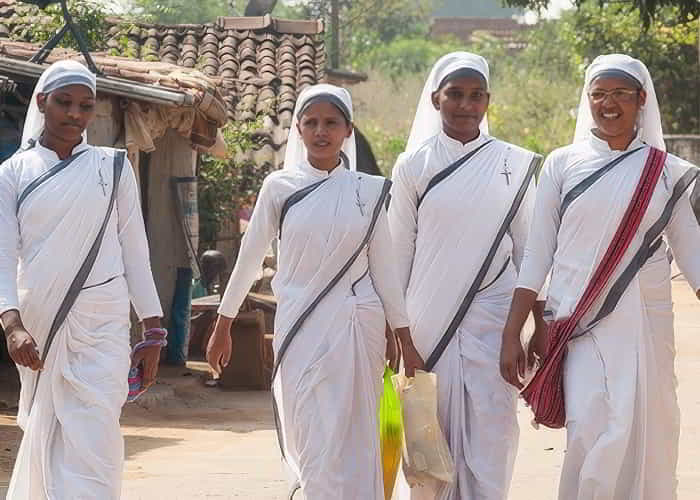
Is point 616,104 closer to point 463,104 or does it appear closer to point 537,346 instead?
point 463,104

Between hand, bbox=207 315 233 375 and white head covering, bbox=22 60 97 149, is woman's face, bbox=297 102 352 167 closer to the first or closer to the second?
hand, bbox=207 315 233 375

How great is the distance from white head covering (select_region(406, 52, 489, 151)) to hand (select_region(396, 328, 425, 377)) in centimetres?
88

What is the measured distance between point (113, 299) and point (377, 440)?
4.09ft

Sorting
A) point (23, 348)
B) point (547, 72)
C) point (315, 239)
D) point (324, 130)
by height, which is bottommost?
point (547, 72)

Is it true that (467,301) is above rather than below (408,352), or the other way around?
above

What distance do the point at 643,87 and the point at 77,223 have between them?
2.30 metres

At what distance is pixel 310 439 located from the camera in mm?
6926

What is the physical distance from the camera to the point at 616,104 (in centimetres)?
662

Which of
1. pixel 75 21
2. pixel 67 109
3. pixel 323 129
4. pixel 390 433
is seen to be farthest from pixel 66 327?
pixel 75 21

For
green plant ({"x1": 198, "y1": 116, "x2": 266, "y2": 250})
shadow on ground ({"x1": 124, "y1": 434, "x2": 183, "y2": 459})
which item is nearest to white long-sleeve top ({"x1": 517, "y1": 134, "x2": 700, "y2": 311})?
shadow on ground ({"x1": 124, "y1": 434, "x2": 183, "y2": 459})

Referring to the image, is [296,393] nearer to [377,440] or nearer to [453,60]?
[377,440]

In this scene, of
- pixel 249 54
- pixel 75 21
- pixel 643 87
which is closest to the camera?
pixel 643 87

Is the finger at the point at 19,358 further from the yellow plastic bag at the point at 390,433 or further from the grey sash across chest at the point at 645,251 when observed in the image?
the grey sash across chest at the point at 645,251

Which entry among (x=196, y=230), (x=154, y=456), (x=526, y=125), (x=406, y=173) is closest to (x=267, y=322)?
(x=196, y=230)
